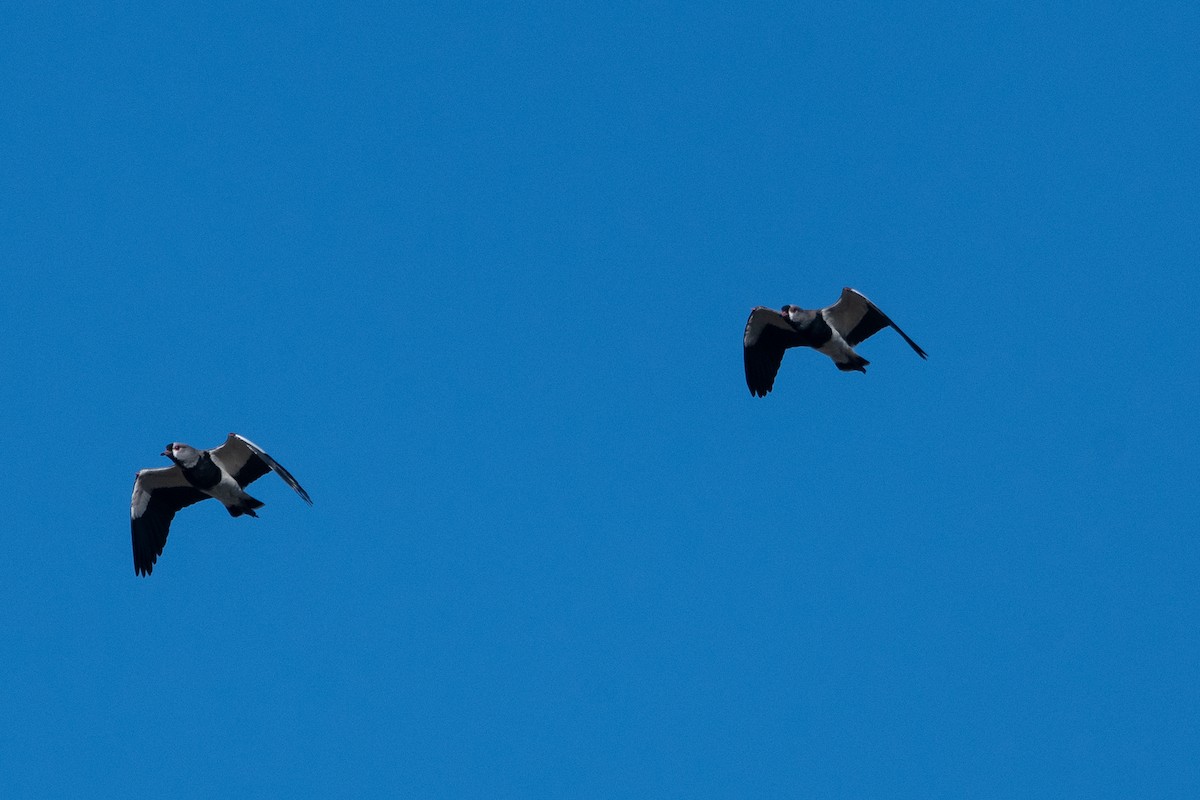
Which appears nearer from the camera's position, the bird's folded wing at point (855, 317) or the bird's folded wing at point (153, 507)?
the bird's folded wing at point (153, 507)

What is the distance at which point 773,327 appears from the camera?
27078mm

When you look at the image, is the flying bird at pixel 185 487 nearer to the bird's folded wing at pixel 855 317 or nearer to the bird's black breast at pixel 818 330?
the bird's black breast at pixel 818 330

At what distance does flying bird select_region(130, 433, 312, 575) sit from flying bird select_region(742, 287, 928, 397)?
9.30 meters

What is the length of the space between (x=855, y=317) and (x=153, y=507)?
A: 12.9m

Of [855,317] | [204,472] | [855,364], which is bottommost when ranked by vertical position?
[204,472]

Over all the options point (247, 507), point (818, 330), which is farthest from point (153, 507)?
point (818, 330)

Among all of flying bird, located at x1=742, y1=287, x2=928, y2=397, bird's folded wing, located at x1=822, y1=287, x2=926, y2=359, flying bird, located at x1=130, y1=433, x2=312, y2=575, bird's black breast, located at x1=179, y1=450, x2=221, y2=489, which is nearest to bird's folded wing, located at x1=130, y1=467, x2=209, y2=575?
flying bird, located at x1=130, y1=433, x2=312, y2=575

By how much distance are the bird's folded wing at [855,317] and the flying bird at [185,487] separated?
1048 centimetres

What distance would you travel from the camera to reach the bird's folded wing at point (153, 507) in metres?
24.6

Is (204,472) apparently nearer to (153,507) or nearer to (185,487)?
(185,487)

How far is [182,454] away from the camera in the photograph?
23.6 metres

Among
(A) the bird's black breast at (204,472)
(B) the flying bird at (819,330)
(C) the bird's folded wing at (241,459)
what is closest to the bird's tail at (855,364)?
(B) the flying bird at (819,330)

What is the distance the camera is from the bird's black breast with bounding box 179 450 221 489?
2377 centimetres

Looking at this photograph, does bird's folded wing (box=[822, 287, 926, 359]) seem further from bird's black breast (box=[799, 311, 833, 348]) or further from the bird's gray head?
the bird's gray head
